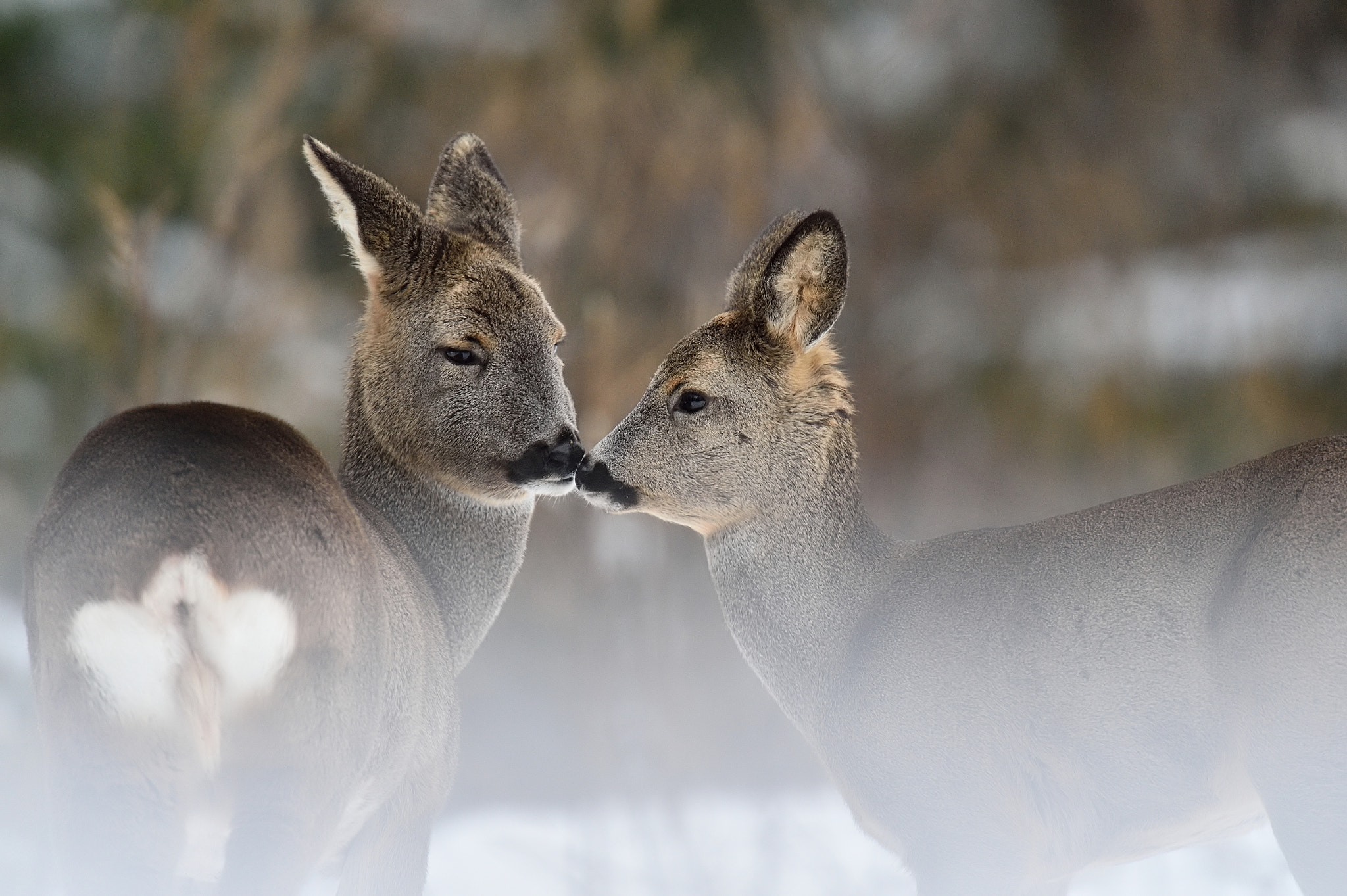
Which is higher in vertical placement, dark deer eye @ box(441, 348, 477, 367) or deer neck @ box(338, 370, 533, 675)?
dark deer eye @ box(441, 348, 477, 367)

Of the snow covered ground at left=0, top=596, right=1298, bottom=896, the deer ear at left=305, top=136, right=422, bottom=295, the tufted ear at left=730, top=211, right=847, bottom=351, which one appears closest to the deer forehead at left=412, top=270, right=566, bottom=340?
the deer ear at left=305, top=136, right=422, bottom=295

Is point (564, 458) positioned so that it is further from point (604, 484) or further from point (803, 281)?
point (803, 281)

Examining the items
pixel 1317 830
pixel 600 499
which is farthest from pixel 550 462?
pixel 1317 830

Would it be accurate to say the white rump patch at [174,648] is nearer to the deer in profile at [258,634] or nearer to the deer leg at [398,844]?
the deer in profile at [258,634]

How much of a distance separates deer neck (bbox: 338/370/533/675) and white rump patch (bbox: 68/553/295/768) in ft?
2.59

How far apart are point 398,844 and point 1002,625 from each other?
1.02m

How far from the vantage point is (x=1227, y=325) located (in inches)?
201

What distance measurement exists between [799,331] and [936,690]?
0.67 metres

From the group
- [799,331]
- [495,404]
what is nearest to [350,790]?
[495,404]

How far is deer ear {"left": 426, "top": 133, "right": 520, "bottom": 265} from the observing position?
268cm

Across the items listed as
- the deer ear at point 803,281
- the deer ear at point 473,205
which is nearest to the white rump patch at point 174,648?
the deer ear at point 803,281

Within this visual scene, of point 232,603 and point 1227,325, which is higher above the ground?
point 1227,325

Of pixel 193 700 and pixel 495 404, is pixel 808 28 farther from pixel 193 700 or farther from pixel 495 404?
pixel 193 700

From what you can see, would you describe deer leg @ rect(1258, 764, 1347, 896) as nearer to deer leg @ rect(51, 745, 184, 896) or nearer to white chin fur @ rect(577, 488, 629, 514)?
white chin fur @ rect(577, 488, 629, 514)
